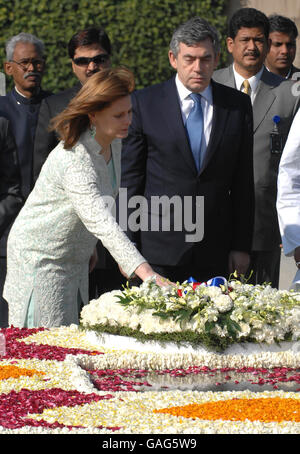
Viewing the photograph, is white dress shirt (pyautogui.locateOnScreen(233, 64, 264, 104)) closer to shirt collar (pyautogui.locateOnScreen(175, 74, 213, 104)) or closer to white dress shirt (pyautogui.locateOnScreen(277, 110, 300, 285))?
shirt collar (pyautogui.locateOnScreen(175, 74, 213, 104))

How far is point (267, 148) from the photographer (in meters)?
7.51

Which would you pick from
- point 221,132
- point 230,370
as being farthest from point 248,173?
point 230,370

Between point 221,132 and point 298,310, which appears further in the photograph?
point 221,132

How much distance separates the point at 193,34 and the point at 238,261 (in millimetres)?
1426

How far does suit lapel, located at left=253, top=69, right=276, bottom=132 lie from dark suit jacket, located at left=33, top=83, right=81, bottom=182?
1.30 meters

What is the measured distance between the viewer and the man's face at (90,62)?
24.6 ft

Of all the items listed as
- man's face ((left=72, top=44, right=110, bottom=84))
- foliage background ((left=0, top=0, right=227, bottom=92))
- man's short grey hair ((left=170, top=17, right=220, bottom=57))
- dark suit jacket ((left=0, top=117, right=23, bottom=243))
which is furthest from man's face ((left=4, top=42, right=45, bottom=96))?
foliage background ((left=0, top=0, right=227, bottom=92))

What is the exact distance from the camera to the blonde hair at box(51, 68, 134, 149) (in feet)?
17.0

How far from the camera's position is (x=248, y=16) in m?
7.79

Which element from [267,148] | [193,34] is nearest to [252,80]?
[267,148]

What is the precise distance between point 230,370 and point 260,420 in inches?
34.2

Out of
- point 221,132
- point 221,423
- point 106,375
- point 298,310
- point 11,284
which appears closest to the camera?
point 221,423

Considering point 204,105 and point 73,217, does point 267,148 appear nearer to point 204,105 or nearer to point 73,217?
point 204,105
